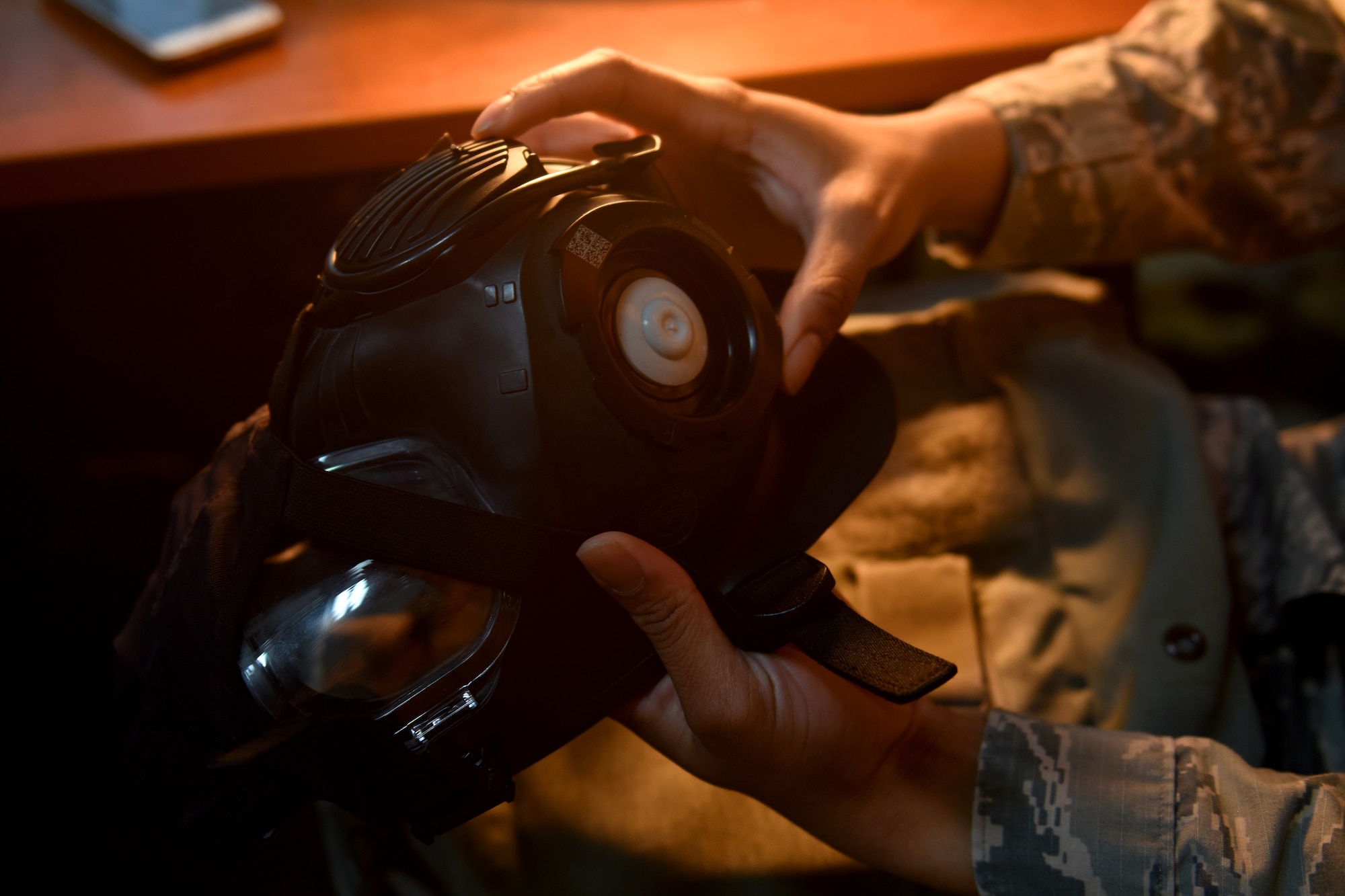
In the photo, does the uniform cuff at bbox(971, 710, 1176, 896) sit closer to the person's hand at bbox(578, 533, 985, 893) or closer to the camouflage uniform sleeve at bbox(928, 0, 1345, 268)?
the person's hand at bbox(578, 533, 985, 893)

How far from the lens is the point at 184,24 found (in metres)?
0.93

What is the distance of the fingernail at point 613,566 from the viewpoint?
1.46ft

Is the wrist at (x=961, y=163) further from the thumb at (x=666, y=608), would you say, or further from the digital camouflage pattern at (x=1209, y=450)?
the thumb at (x=666, y=608)

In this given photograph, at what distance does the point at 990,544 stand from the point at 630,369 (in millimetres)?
373

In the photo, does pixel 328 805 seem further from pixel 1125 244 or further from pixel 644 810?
pixel 1125 244

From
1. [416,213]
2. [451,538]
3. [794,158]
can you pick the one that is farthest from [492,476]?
[794,158]

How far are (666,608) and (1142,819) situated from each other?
315mm

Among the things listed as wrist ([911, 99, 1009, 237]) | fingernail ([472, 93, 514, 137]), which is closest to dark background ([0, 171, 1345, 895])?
wrist ([911, 99, 1009, 237])

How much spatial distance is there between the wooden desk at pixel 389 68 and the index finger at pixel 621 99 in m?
0.21

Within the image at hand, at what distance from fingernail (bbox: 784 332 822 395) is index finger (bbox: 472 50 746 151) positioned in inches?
8.1

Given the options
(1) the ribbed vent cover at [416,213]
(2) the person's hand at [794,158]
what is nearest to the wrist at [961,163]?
(2) the person's hand at [794,158]

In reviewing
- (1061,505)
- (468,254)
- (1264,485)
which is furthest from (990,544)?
(468,254)

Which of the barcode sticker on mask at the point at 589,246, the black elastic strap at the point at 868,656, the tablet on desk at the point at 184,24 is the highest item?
the tablet on desk at the point at 184,24

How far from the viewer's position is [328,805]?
63 centimetres
